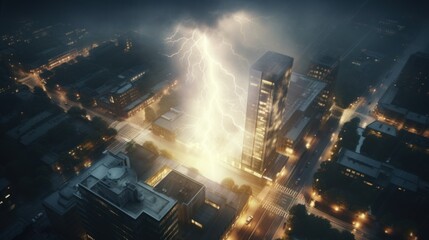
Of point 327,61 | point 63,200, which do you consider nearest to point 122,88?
point 63,200

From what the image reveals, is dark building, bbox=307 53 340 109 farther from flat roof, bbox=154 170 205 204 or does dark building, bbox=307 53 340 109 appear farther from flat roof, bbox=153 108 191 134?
flat roof, bbox=154 170 205 204

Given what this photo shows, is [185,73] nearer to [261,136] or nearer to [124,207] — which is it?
[261,136]

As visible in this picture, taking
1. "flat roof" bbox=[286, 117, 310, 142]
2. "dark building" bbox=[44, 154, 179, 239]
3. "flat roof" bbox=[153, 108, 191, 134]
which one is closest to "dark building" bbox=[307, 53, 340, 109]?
"flat roof" bbox=[286, 117, 310, 142]

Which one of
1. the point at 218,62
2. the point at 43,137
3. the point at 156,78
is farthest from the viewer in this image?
the point at 218,62

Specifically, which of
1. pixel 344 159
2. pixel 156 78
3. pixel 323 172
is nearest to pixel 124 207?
pixel 323 172

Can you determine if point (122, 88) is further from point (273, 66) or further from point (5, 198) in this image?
point (273, 66)

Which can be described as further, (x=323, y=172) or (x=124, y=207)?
(x=323, y=172)
